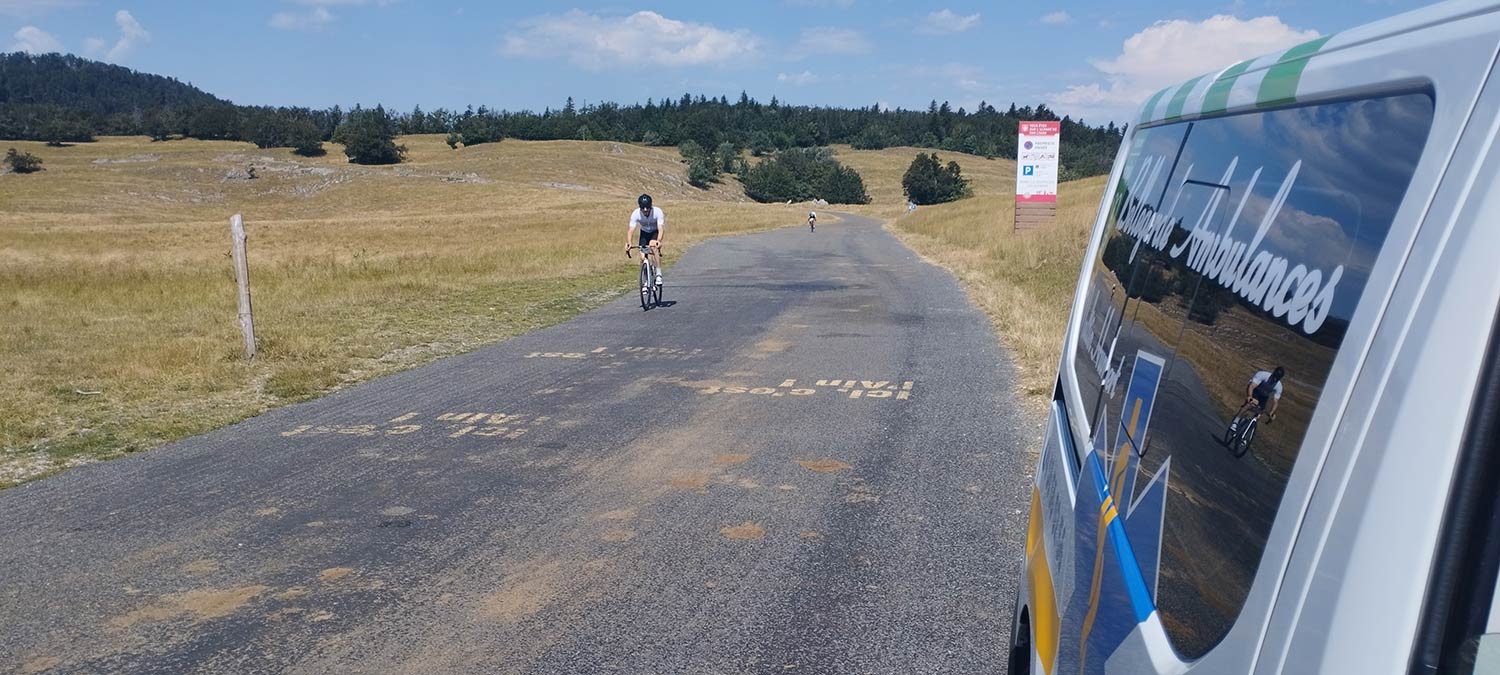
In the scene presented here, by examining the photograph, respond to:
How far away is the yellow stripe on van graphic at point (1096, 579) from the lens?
2.12 m

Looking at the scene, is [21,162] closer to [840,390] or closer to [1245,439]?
[840,390]

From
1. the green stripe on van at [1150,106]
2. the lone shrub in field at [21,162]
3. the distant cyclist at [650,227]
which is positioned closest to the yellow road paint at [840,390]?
the green stripe on van at [1150,106]

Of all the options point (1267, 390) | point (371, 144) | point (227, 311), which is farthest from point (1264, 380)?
point (371, 144)

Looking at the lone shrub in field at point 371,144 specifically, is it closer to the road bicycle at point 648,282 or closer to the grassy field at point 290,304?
the grassy field at point 290,304

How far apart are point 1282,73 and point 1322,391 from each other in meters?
0.77

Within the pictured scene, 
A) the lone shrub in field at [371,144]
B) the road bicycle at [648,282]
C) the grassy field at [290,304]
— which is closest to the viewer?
the grassy field at [290,304]

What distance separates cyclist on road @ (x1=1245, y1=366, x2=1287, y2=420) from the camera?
1.43 meters

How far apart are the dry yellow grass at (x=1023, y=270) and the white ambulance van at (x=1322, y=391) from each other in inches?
135

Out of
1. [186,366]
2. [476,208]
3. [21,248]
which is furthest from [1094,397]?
[476,208]

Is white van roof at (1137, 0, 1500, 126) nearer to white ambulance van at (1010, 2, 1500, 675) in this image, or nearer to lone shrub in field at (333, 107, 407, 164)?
white ambulance van at (1010, 2, 1500, 675)

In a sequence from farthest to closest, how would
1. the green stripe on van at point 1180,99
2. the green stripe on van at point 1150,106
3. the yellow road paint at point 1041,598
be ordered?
1. the green stripe on van at point 1150,106
2. the green stripe on van at point 1180,99
3. the yellow road paint at point 1041,598

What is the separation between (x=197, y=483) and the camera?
6.74 m

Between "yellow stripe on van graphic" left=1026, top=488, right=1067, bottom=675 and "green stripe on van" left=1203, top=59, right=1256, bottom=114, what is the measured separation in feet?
3.38

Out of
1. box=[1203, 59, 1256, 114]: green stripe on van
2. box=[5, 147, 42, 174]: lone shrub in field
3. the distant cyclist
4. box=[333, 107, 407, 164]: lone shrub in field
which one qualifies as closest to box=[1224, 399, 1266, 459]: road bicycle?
box=[1203, 59, 1256, 114]: green stripe on van
